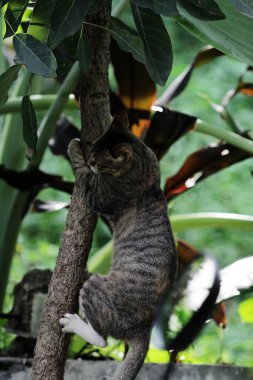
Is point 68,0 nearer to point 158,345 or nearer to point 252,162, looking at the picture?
point 158,345

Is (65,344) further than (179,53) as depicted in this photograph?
No

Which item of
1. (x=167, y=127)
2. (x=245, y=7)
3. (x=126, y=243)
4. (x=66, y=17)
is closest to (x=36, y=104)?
(x=167, y=127)

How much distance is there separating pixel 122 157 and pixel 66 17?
1.65 ft

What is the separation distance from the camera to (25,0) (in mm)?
1246

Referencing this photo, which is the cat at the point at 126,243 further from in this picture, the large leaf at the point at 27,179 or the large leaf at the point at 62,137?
the large leaf at the point at 62,137

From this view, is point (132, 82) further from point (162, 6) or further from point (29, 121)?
point (162, 6)

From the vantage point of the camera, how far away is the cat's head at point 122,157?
1535 millimetres

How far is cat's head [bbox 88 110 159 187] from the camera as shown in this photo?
5.04 ft

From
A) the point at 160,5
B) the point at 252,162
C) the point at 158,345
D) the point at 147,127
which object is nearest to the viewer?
the point at 158,345

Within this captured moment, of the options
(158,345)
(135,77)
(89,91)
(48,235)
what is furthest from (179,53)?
(158,345)

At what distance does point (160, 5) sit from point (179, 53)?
11.3 feet

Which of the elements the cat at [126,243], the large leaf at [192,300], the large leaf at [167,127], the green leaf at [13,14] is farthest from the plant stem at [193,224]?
the large leaf at [192,300]

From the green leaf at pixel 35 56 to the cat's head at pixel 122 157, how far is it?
0.40 m

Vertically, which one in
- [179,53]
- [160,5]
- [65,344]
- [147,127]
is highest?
[160,5]
